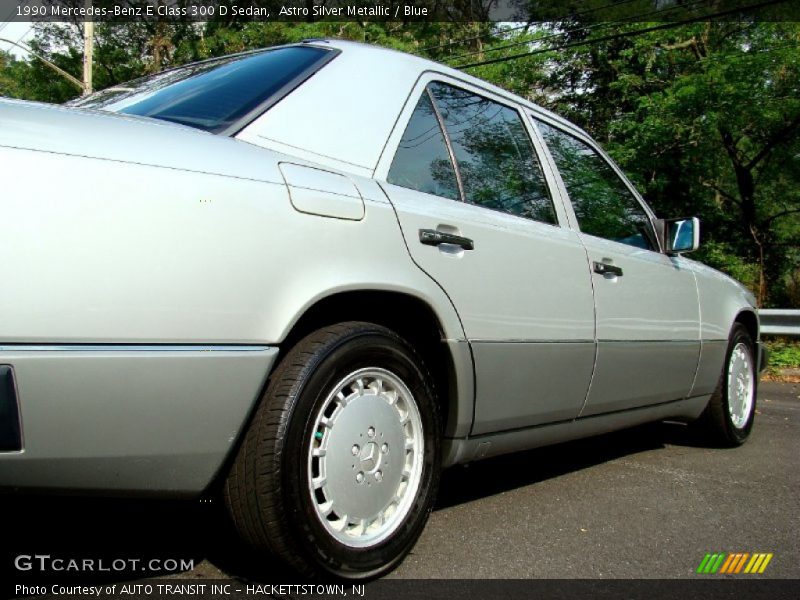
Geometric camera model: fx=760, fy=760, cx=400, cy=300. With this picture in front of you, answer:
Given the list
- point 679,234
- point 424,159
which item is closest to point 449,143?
point 424,159

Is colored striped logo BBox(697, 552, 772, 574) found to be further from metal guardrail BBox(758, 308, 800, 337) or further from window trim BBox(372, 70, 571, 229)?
metal guardrail BBox(758, 308, 800, 337)

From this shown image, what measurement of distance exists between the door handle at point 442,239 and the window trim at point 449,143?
19 cm

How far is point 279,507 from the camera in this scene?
6.54ft

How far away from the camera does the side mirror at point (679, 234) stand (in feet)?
13.4

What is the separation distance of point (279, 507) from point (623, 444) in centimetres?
337

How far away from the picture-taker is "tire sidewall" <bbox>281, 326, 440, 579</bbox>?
6.67ft

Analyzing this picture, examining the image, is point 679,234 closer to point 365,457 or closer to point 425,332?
point 425,332

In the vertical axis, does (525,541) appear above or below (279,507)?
below

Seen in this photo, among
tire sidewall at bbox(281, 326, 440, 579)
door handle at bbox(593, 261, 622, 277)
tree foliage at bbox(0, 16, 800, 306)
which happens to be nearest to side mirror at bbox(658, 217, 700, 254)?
door handle at bbox(593, 261, 622, 277)

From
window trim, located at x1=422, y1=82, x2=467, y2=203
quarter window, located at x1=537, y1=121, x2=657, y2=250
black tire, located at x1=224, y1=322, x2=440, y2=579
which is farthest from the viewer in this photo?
quarter window, located at x1=537, y1=121, x2=657, y2=250

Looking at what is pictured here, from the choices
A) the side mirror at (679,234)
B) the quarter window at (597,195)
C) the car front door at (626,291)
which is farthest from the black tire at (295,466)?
the side mirror at (679,234)

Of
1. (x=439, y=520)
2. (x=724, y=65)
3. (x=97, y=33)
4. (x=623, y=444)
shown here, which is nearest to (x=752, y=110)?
(x=724, y=65)

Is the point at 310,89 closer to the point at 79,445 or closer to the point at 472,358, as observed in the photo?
the point at 472,358

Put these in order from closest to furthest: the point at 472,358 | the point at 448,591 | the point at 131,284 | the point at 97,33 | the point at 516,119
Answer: the point at 131,284, the point at 448,591, the point at 472,358, the point at 516,119, the point at 97,33
